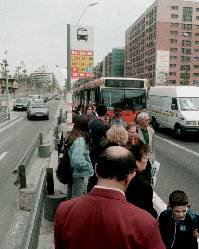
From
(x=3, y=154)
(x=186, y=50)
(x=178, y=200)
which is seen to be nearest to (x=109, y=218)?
(x=178, y=200)

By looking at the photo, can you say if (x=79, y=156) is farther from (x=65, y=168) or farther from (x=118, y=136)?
(x=118, y=136)

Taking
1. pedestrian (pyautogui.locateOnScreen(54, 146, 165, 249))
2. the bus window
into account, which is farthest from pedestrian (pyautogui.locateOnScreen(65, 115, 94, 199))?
the bus window

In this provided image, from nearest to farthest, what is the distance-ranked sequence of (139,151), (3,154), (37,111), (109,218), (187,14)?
(109,218)
(139,151)
(3,154)
(37,111)
(187,14)

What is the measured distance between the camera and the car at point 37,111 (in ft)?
118

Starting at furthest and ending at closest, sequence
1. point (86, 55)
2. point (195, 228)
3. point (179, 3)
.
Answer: point (179, 3)
point (86, 55)
point (195, 228)

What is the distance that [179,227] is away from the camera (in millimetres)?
3848

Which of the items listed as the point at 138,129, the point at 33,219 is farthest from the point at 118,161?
the point at 138,129

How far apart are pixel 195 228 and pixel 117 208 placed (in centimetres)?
203

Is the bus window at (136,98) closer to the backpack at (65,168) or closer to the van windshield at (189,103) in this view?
the van windshield at (189,103)

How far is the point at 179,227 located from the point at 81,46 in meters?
12.5

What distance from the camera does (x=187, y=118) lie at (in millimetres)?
20031

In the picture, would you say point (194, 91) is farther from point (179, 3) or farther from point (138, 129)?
point (179, 3)

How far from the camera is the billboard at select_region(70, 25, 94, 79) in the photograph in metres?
15.4

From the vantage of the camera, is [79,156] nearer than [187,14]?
Yes
